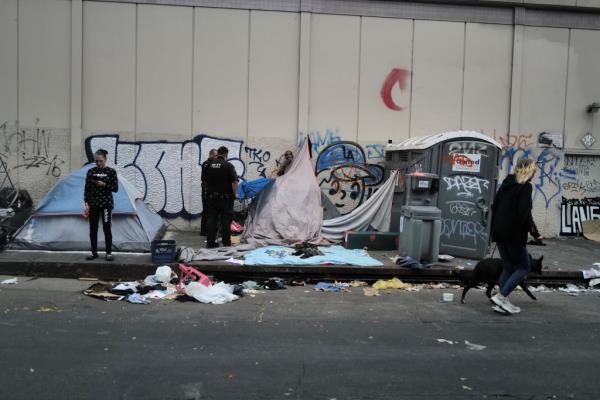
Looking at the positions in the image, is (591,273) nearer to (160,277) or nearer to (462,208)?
(462,208)

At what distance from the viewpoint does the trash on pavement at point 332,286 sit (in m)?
7.97

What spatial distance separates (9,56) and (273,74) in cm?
563

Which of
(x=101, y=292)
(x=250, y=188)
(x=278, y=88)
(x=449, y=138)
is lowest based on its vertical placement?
(x=101, y=292)

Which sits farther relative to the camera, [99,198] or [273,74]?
[273,74]

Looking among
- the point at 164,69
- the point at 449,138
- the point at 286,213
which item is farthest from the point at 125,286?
the point at 164,69

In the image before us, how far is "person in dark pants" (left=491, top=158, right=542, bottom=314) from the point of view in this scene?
644 cm

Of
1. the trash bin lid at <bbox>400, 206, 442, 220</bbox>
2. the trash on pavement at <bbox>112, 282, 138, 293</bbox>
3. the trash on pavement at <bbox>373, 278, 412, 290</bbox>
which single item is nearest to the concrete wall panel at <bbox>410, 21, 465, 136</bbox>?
the trash bin lid at <bbox>400, 206, 442, 220</bbox>

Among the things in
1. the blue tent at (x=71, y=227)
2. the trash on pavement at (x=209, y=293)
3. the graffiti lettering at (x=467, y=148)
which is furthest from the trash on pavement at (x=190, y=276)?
the graffiti lettering at (x=467, y=148)

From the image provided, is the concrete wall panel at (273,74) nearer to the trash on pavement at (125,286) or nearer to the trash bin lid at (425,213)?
the trash bin lid at (425,213)

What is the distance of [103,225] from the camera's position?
862 cm

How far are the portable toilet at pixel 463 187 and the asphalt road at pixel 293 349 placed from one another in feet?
7.17

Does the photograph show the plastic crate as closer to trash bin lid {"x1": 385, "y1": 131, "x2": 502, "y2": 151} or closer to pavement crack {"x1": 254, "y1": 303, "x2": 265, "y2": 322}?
pavement crack {"x1": 254, "y1": 303, "x2": 265, "y2": 322}

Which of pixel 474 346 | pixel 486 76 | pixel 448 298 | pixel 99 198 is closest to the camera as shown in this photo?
pixel 474 346

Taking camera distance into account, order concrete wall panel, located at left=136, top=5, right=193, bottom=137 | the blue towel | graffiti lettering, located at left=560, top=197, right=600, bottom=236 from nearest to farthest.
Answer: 1. the blue towel
2. concrete wall panel, located at left=136, top=5, right=193, bottom=137
3. graffiti lettering, located at left=560, top=197, right=600, bottom=236
